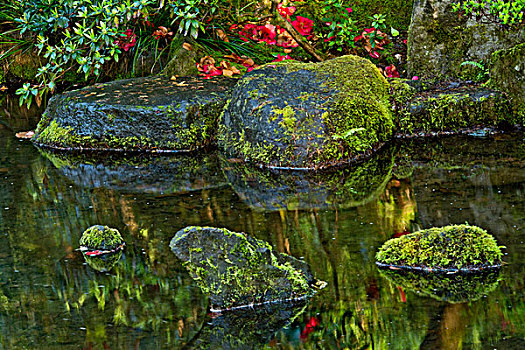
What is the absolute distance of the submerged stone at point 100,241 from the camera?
506 cm

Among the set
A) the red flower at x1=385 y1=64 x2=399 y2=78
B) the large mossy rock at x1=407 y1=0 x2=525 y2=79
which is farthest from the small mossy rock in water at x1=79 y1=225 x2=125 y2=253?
the red flower at x1=385 y1=64 x2=399 y2=78

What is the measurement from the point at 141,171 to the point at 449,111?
11.1ft

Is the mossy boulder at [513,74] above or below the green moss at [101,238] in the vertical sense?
above

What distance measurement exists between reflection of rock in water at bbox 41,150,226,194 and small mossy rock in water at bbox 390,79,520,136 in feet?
7.07

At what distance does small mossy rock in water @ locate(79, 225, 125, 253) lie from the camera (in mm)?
5066

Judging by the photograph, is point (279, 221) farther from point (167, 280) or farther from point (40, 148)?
point (40, 148)

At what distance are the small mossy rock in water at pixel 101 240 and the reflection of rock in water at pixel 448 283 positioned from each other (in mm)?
1899

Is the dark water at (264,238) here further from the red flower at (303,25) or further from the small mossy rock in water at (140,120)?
the red flower at (303,25)

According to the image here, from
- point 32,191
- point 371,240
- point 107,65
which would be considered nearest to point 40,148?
point 32,191

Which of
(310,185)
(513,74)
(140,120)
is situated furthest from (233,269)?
(513,74)

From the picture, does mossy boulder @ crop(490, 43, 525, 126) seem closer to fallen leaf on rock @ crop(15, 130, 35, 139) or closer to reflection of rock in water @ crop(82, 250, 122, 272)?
reflection of rock in water @ crop(82, 250, 122, 272)

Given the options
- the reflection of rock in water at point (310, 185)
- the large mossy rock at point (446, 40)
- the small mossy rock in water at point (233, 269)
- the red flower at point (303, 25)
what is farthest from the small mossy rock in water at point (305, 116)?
the small mossy rock in water at point (233, 269)

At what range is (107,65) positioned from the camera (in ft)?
33.9

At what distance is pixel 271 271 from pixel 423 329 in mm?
936
